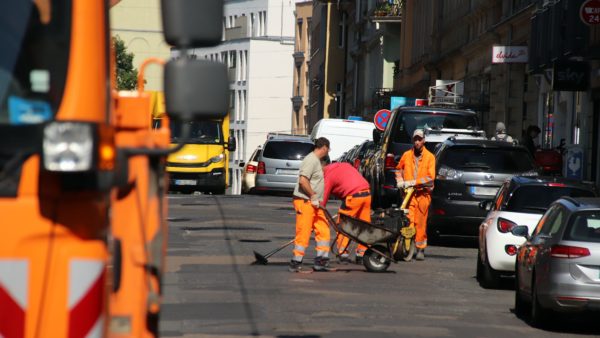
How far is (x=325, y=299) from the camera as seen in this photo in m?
16.3

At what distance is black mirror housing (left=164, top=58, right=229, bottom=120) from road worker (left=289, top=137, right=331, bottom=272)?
13378mm

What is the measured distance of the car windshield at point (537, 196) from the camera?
61.0 feet

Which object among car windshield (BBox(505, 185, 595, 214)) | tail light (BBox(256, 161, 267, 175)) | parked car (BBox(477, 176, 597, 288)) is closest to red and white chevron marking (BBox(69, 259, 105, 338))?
parked car (BBox(477, 176, 597, 288))

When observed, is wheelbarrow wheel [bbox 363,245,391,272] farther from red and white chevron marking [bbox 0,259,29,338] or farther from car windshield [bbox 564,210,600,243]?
red and white chevron marking [bbox 0,259,29,338]

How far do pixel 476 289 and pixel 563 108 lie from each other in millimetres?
19558

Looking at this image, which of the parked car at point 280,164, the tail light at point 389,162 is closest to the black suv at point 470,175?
the tail light at point 389,162

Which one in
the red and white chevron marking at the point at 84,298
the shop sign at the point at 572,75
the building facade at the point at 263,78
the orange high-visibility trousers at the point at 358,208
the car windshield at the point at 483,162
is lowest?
the building facade at the point at 263,78

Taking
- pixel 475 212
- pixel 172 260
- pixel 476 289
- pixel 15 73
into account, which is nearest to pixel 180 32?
pixel 15 73

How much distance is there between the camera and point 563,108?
37375 mm

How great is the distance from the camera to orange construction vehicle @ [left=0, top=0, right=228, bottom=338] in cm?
541

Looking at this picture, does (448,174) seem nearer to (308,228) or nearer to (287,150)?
(308,228)

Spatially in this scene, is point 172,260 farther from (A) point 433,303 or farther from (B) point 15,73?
(B) point 15,73

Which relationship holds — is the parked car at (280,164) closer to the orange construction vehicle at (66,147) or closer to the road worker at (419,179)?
the road worker at (419,179)

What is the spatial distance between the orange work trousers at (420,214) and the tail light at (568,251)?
25.2 ft
